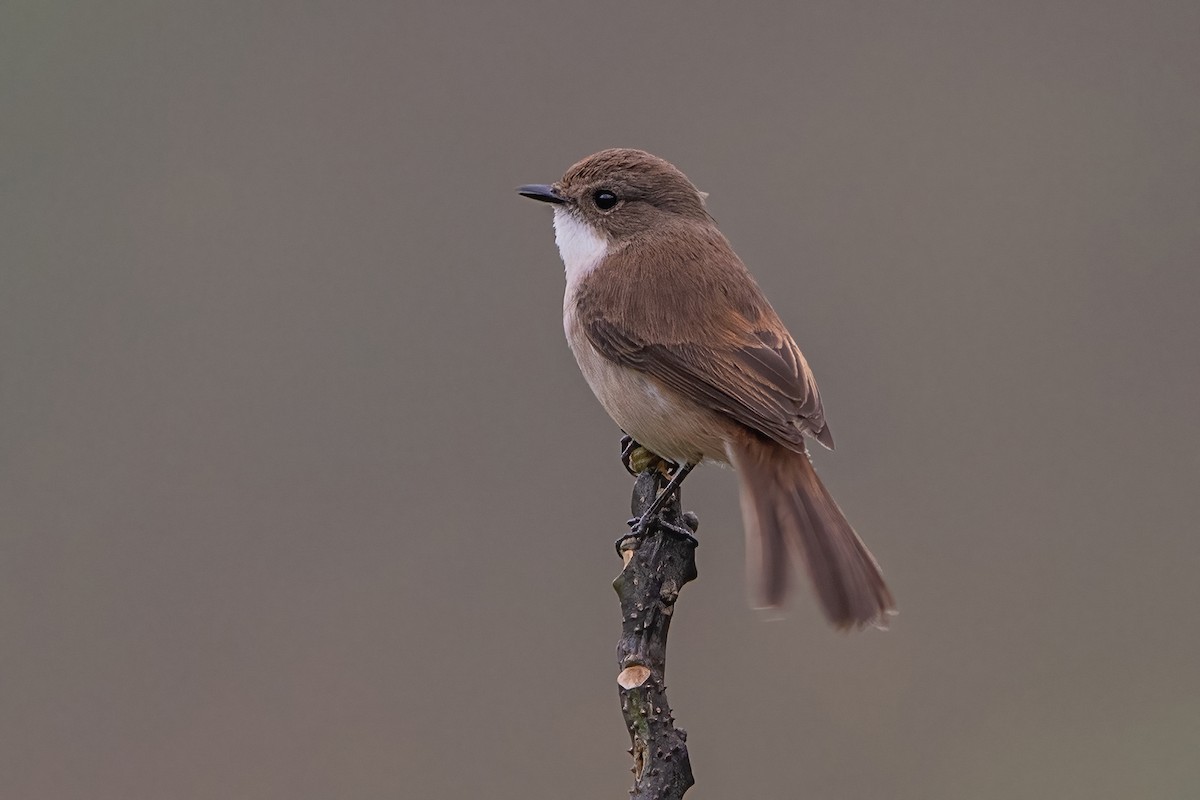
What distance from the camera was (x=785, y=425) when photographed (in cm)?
384

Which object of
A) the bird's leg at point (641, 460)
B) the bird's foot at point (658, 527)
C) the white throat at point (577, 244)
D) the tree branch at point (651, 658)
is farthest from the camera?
the white throat at point (577, 244)

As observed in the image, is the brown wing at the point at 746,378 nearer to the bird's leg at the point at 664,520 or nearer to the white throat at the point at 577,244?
the bird's leg at the point at 664,520

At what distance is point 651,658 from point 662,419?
55.1 inches

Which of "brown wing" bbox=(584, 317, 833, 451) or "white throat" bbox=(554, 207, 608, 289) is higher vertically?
"white throat" bbox=(554, 207, 608, 289)

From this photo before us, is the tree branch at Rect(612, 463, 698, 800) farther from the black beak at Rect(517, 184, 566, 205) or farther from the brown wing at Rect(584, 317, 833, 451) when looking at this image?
the black beak at Rect(517, 184, 566, 205)

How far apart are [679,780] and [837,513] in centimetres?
137

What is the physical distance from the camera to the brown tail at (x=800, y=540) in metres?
3.30

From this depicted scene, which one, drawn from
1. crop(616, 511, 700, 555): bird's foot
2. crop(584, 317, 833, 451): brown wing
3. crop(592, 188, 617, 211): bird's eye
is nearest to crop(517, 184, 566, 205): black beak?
crop(592, 188, 617, 211): bird's eye

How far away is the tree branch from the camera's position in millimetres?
2498

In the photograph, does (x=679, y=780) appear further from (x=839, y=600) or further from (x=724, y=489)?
(x=724, y=489)

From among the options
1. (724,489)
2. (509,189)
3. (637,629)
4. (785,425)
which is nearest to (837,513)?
(785,425)

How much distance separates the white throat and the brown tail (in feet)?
3.26

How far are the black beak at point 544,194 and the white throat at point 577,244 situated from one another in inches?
2.1

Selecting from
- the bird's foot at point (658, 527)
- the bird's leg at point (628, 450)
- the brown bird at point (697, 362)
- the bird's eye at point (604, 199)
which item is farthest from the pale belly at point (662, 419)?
the bird's eye at point (604, 199)
